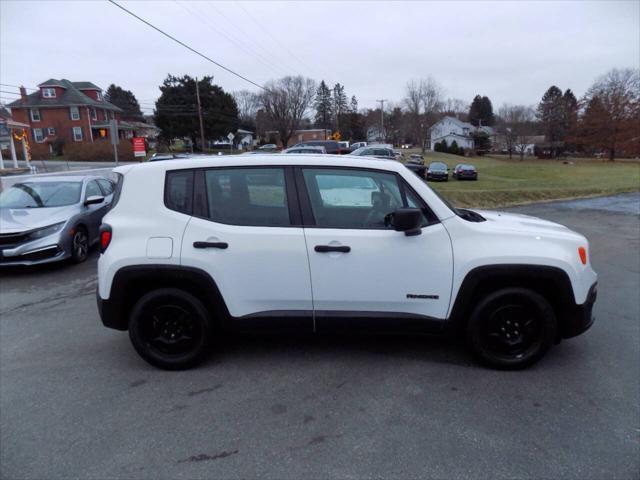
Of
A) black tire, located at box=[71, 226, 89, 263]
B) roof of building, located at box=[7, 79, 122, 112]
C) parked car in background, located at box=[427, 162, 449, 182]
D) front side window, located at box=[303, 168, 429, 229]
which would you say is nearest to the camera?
front side window, located at box=[303, 168, 429, 229]

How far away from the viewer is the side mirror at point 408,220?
3152 millimetres

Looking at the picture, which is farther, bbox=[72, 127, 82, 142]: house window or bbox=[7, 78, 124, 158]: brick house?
bbox=[72, 127, 82, 142]: house window

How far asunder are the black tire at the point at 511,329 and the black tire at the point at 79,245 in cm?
667

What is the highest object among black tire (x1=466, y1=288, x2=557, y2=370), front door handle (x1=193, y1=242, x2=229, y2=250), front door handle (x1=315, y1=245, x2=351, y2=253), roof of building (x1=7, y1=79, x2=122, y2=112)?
roof of building (x1=7, y1=79, x2=122, y2=112)

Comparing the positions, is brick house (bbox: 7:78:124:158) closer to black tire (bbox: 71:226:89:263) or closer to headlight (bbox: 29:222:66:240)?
black tire (bbox: 71:226:89:263)

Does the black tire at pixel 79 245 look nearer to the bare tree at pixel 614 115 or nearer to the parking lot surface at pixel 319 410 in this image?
the parking lot surface at pixel 319 410

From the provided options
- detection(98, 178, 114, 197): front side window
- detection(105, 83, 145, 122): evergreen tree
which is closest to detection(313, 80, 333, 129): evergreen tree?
detection(105, 83, 145, 122): evergreen tree

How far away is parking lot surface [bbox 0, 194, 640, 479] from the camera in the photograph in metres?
2.46

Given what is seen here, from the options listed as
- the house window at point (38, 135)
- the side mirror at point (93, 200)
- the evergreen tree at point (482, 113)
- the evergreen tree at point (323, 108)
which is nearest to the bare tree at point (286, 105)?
the evergreen tree at point (323, 108)

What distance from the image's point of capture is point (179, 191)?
11.3 feet

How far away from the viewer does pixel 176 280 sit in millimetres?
3441

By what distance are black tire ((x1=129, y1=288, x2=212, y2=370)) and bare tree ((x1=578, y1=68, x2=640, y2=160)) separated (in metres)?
71.6

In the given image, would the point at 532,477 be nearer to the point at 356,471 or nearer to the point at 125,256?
the point at 356,471

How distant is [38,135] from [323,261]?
6561 cm
